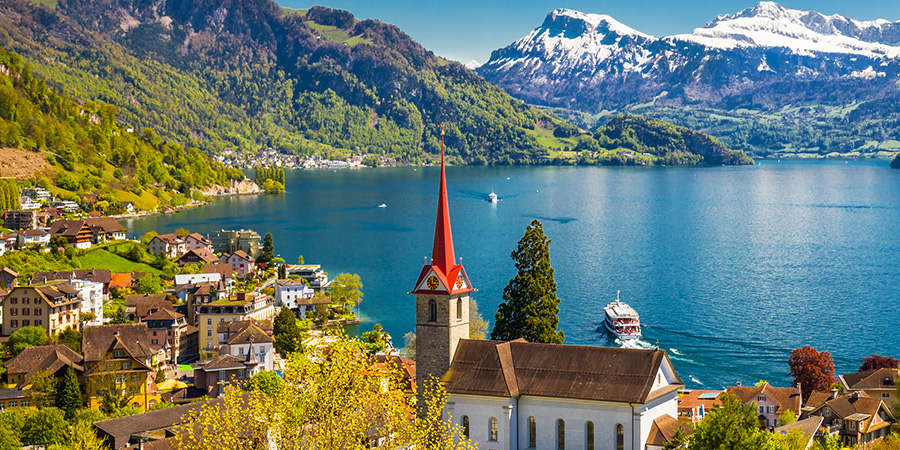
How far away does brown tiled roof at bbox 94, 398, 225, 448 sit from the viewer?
46581 millimetres

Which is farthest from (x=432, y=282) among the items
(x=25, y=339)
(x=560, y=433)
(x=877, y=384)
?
(x=25, y=339)

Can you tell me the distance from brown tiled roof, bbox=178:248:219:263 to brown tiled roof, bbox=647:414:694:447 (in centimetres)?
8882

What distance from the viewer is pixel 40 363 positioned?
61.6 m

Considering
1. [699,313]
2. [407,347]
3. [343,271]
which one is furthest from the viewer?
[343,271]

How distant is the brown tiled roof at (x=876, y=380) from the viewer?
58250 mm

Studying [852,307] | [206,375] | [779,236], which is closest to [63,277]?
[206,375]

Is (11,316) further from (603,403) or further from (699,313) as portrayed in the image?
(699,313)

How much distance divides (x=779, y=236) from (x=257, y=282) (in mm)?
90903

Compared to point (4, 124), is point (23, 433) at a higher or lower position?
lower

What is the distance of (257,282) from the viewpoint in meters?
107

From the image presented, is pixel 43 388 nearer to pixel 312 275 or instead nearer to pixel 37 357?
pixel 37 357

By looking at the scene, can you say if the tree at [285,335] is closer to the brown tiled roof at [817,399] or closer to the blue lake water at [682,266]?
the blue lake water at [682,266]

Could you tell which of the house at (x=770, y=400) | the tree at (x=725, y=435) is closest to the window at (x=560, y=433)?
the tree at (x=725, y=435)

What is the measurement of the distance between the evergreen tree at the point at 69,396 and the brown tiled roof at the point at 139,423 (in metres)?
9.77
